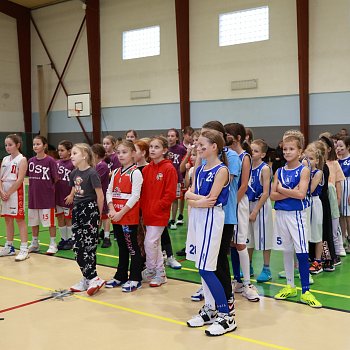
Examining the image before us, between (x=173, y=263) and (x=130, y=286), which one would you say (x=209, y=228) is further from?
(x=173, y=263)

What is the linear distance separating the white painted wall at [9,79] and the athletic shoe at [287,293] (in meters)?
18.4

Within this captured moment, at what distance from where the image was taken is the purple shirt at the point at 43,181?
6.23 m

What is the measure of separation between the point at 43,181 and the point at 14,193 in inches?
16.4

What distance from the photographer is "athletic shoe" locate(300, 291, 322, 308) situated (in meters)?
4.20

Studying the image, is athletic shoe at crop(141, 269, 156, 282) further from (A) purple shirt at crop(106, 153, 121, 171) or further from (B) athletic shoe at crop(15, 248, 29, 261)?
(A) purple shirt at crop(106, 153, 121, 171)

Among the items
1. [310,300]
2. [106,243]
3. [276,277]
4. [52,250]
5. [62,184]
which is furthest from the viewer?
[106,243]

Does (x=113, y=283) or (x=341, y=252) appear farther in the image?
(x=341, y=252)

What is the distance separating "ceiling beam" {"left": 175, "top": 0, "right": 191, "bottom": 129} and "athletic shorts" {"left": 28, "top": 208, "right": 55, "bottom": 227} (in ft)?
33.4

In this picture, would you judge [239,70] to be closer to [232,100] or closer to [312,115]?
[232,100]

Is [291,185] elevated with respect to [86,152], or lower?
lower

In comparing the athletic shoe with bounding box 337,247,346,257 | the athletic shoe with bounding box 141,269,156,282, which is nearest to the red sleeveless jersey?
the athletic shoe with bounding box 141,269,156,282

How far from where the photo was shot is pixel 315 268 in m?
5.41

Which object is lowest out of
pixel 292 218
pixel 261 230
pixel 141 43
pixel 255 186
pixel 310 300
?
pixel 310 300

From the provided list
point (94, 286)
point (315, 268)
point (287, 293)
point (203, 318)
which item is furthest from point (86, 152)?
point (315, 268)
